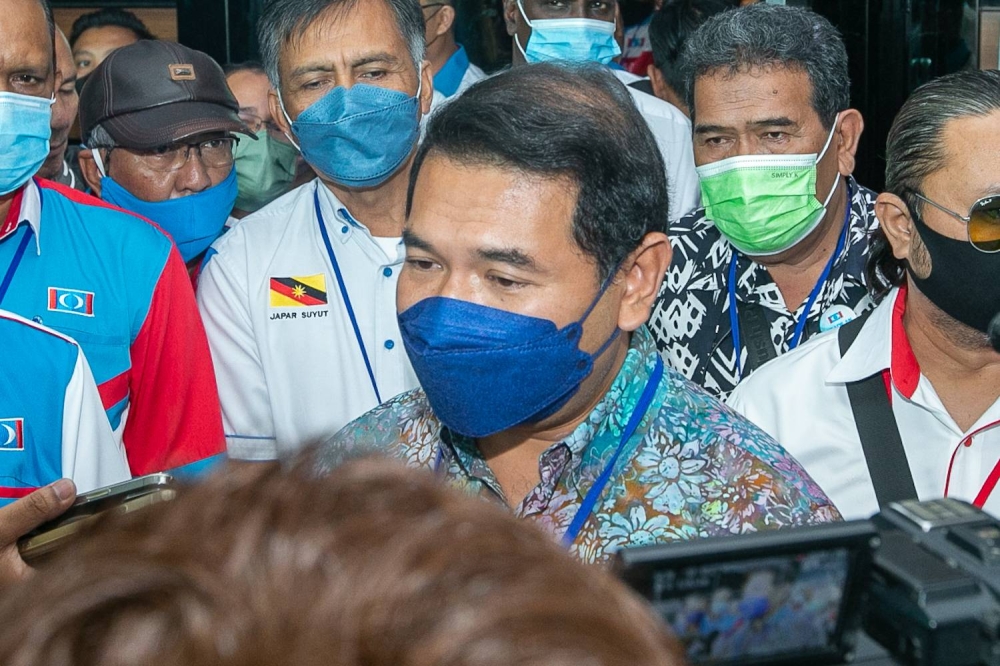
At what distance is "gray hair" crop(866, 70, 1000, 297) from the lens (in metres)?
2.74

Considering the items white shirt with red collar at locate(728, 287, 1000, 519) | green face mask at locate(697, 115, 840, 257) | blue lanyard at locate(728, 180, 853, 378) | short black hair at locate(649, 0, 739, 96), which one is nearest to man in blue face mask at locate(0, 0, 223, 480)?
white shirt with red collar at locate(728, 287, 1000, 519)

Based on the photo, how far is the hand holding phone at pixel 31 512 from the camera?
6.34 feet

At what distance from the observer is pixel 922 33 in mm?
5789

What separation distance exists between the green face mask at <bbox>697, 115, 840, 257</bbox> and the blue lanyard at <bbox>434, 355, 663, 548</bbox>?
5.12 ft

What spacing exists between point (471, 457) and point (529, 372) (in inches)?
9.3

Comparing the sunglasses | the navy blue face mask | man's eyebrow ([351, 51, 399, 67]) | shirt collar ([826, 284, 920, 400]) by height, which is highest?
man's eyebrow ([351, 51, 399, 67])

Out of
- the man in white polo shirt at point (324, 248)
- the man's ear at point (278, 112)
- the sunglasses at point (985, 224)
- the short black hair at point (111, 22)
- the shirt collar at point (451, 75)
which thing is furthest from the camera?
the short black hair at point (111, 22)

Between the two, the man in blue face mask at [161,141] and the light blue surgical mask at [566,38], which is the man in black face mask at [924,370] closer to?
the man in blue face mask at [161,141]

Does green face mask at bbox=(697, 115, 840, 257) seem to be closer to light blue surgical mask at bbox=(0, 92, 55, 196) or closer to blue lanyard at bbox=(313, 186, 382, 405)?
blue lanyard at bbox=(313, 186, 382, 405)

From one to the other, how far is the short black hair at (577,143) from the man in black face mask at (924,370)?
78 centimetres

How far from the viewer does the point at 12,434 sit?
2.55 m

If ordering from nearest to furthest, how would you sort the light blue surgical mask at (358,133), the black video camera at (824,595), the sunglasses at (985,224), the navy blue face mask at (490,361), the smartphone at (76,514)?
the black video camera at (824,595)
the smartphone at (76,514)
the navy blue face mask at (490,361)
the sunglasses at (985,224)
the light blue surgical mask at (358,133)


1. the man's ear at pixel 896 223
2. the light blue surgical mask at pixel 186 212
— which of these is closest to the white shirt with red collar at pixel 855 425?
the man's ear at pixel 896 223

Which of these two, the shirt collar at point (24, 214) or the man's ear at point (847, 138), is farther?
the man's ear at point (847, 138)
